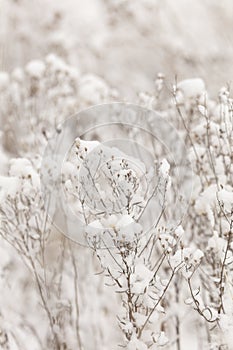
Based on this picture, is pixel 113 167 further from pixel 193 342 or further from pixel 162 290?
pixel 193 342

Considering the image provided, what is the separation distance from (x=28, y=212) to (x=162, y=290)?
3.08 ft

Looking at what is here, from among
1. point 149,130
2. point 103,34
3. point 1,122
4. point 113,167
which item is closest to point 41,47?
point 103,34

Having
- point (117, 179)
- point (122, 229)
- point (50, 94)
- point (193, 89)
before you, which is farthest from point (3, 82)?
point (122, 229)

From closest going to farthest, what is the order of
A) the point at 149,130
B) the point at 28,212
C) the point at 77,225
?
1. the point at 28,212
2. the point at 77,225
3. the point at 149,130

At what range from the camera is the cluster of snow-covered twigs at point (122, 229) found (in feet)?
7.86

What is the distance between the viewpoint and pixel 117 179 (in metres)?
2.38

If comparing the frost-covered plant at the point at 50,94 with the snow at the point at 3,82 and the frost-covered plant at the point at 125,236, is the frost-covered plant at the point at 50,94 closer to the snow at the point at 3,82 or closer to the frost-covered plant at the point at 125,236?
the snow at the point at 3,82

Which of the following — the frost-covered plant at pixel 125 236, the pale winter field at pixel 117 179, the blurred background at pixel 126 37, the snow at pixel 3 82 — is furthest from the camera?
the blurred background at pixel 126 37

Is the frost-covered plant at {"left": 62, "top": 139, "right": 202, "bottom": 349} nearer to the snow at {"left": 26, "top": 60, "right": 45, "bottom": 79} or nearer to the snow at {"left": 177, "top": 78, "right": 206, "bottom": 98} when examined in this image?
the snow at {"left": 177, "top": 78, "right": 206, "bottom": 98}

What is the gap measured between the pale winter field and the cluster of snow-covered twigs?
0.01 metres

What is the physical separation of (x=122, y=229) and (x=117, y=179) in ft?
0.77

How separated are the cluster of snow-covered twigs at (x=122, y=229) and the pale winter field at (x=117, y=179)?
1 cm

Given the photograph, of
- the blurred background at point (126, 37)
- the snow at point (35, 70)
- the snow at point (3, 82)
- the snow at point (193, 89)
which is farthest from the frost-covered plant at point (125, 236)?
the blurred background at point (126, 37)

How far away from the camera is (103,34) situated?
7.70 metres
